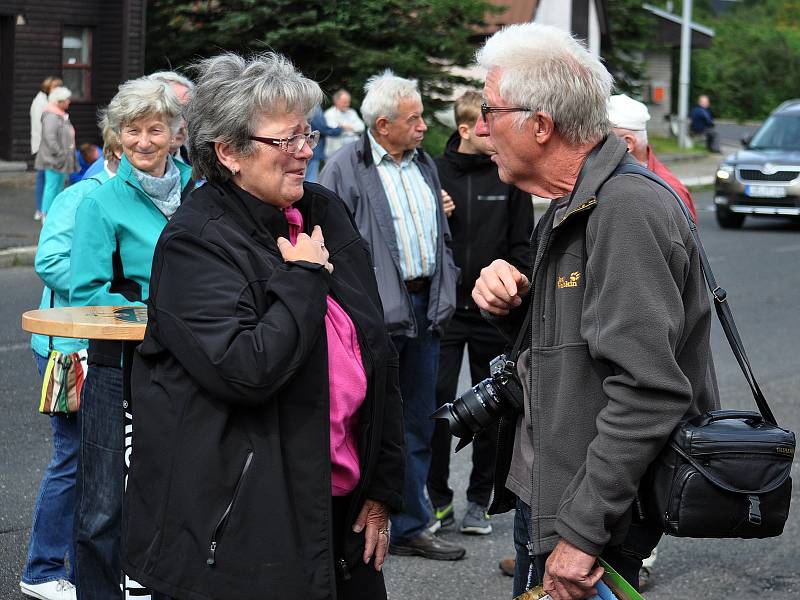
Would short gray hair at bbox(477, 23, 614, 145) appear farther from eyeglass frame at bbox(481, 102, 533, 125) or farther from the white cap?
the white cap

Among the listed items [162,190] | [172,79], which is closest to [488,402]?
[162,190]

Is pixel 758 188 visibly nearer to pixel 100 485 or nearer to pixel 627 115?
pixel 627 115

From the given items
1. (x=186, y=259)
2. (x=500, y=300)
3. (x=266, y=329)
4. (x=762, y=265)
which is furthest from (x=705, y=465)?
(x=762, y=265)

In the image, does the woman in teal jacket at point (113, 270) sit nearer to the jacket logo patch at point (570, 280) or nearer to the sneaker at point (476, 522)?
the jacket logo patch at point (570, 280)

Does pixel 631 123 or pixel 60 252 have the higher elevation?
pixel 631 123

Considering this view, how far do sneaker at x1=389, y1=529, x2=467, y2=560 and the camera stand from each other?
7.67ft

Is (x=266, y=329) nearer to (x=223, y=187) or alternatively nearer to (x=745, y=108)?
(x=223, y=187)

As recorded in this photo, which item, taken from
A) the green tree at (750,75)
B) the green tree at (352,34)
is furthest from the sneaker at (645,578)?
the green tree at (750,75)

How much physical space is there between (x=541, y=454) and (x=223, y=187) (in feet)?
3.31

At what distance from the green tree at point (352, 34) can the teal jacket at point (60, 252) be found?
663 inches

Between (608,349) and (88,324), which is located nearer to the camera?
(608,349)

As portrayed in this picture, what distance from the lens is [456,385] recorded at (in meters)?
6.18

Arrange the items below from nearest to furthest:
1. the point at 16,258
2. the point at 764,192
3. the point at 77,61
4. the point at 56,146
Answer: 1. the point at 16,258
2. the point at 56,146
3. the point at 764,192
4. the point at 77,61

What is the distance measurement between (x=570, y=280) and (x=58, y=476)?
2.60m
